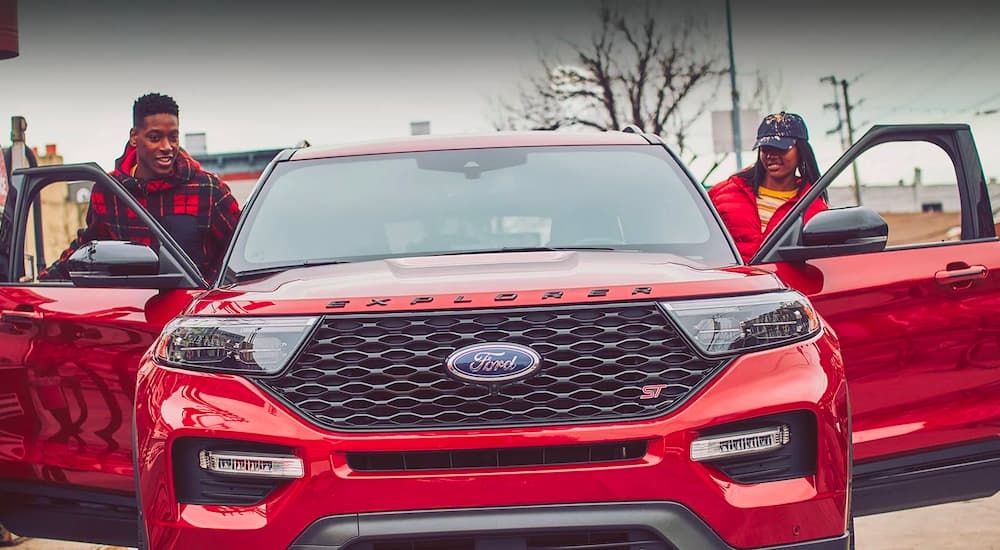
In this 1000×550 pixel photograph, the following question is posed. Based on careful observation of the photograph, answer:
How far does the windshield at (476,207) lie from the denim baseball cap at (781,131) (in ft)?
4.99

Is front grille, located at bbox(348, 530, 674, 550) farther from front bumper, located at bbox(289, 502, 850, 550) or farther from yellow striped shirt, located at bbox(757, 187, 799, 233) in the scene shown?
yellow striped shirt, located at bbox(757, 187, 799, 233)

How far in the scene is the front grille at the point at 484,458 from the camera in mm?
2953

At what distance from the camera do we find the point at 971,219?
4.51 meters

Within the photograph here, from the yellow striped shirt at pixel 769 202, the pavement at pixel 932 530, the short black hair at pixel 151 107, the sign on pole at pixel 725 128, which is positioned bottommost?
the pavement at pixel 932 530

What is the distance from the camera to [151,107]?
5777 mm

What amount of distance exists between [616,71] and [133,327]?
3712 centimetres

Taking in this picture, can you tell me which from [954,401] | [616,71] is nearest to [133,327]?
[954,401]

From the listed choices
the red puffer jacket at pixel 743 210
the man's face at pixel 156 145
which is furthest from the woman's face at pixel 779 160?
the man's face at pixel 156 145

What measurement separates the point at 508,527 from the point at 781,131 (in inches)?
140

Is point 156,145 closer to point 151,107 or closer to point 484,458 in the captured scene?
point 151,107

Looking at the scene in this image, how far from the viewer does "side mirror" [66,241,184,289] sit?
12.4 feet

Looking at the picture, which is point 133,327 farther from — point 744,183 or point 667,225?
point 744,183

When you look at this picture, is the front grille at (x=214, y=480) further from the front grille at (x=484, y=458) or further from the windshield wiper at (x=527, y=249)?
the windshield wiper at (x=527, y=249)

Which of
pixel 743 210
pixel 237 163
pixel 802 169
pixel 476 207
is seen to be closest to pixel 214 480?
pixel 476 207
